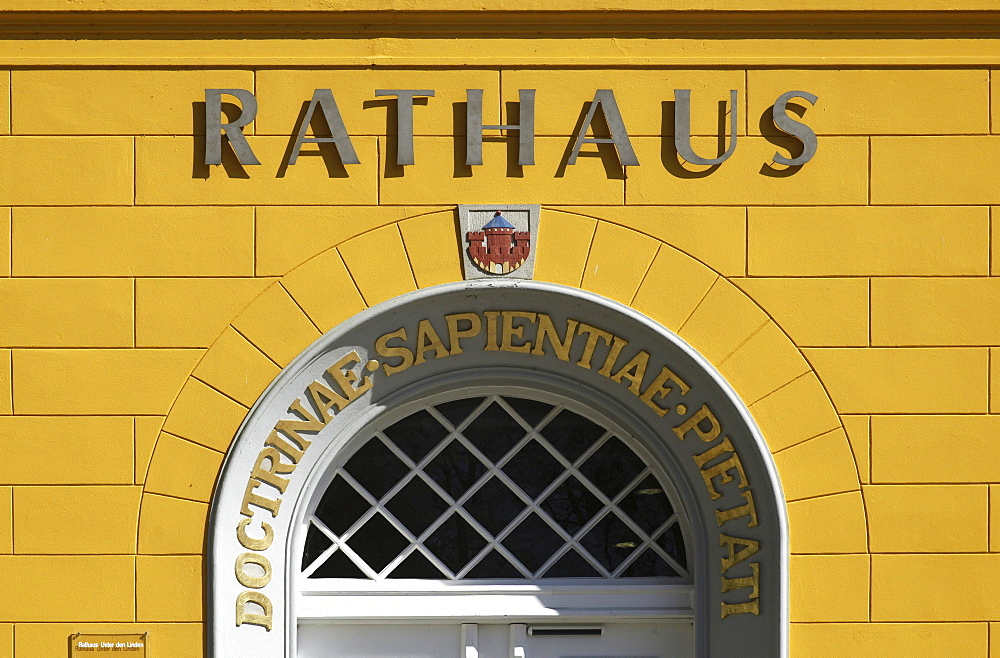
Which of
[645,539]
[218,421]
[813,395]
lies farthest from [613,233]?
[218,421]

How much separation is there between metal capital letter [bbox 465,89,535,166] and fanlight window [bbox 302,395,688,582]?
118 cm

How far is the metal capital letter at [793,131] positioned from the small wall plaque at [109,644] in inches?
142

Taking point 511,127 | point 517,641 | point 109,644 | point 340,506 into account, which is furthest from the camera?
point 340,506

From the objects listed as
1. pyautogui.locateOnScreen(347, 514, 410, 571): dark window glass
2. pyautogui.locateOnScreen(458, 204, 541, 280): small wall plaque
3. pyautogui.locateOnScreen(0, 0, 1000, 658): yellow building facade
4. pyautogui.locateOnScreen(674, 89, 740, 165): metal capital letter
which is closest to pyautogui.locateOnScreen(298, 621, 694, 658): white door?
pyautogui.locateOnScreen(347, 514, 410, 571): dark window glass

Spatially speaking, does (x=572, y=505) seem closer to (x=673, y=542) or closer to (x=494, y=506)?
(x=494, y=506)

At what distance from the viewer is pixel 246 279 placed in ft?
14.9

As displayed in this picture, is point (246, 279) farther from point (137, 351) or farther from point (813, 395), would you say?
point (813, 395)

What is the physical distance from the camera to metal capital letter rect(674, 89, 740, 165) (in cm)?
453

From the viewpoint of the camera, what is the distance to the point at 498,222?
14.8 feet

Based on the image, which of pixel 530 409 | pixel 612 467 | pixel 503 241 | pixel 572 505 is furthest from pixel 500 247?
pixel 572 505

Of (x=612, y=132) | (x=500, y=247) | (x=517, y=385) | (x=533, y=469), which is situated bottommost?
(x=533, y=469)

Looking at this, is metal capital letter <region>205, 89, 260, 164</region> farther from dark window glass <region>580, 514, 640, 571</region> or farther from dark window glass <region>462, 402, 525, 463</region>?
dark window glass <region>580, 514, 640, 571</region>

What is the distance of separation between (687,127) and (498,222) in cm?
97

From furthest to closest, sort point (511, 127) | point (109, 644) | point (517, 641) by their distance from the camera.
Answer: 1. point (517, 641)
2. point (511, 127)
3. point (109, 644)
